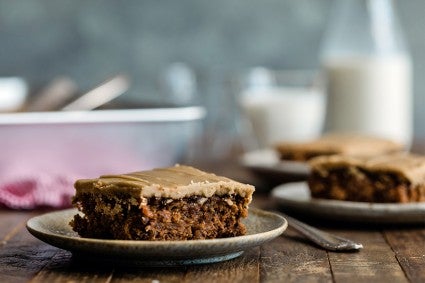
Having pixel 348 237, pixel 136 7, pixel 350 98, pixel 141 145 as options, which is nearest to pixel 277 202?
pixel 348 237

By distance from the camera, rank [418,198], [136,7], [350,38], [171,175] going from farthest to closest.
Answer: [136,7]
[350,38]
[418,198]
[171,175]

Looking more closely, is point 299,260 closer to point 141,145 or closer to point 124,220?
point 124,220

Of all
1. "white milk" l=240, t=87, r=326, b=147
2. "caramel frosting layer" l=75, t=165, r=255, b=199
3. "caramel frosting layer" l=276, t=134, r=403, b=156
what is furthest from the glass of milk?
"caramel frosting layer" l=75, t=165, r=255, b=199

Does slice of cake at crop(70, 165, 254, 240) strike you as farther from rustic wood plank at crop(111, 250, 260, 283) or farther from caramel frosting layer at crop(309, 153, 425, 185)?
caramel frosting layer at crop(309, 153, 425, 185)

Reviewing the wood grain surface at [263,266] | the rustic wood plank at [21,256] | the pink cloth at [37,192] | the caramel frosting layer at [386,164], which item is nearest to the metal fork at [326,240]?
the wood grain surface at [263,266]

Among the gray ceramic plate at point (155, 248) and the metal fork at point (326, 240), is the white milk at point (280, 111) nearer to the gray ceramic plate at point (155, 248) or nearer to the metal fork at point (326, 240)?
the metal fork at point (326, 240)

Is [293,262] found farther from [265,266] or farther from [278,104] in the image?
[278,104]

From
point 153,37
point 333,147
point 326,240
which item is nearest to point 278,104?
point 333,147
